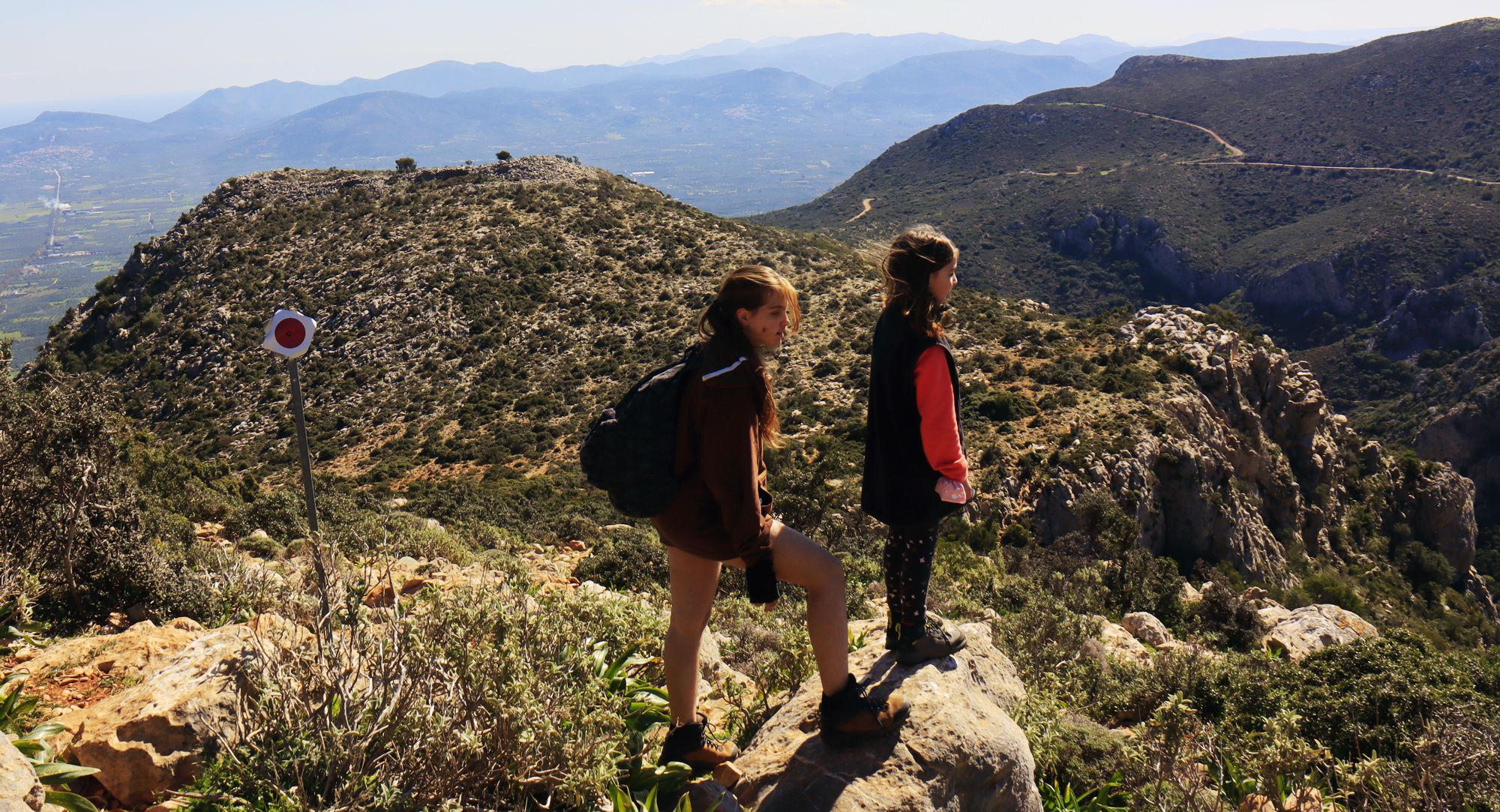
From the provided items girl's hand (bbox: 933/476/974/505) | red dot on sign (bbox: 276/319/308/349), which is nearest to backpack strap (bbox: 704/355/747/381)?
girl's hand (bbox: 933/476/974/505)

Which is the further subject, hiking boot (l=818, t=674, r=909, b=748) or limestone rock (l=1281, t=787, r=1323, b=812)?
limestone rock (l=1281, t=787, r=1323, b=812)

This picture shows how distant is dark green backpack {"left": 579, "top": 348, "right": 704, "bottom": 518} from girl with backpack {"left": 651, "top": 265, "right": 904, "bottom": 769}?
32 millimetres

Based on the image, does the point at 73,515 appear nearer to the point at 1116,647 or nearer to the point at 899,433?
the point at 899,433

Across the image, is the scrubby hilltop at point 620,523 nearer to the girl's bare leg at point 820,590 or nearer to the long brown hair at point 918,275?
the girl's bare leg at point 820,590

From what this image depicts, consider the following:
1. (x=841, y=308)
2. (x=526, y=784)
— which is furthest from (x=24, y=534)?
(x=841, y=308)

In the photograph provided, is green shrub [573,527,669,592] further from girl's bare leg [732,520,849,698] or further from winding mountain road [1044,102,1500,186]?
winding mountain road [1044,102,1500,186]

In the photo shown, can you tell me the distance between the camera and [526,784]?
2689mm

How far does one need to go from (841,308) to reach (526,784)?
23.3 meters

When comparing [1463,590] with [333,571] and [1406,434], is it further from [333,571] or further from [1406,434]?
[333,571]

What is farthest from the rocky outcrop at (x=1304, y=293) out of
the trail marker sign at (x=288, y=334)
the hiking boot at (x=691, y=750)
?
the trail marker sign at (x=288, y=334)

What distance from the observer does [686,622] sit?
279 centimetres

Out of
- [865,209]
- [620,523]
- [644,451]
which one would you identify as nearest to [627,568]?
[620,523]

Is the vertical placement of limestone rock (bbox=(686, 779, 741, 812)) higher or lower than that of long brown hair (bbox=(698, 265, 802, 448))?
lower

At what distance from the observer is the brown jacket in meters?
2.41
